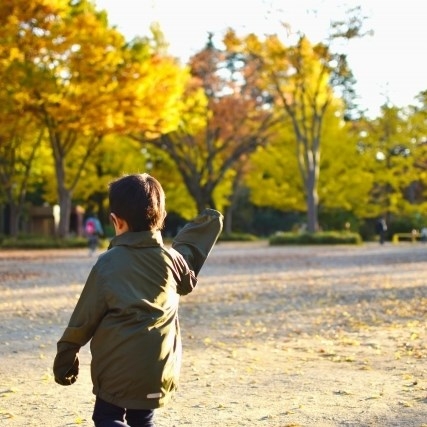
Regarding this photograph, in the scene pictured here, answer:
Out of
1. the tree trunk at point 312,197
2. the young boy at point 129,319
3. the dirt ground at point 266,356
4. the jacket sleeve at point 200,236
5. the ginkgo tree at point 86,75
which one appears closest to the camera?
the young boy at point 129,319

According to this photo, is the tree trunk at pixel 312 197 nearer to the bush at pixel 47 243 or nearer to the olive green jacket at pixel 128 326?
the bush at pixel 47 243

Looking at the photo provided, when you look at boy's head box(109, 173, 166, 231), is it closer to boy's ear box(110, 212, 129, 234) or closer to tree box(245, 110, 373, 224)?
boy's ear box(110, 212, 129, 234)

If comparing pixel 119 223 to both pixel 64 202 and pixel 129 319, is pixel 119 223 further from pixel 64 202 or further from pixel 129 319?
pixel 64 202

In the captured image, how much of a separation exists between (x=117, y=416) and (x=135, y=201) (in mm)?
677

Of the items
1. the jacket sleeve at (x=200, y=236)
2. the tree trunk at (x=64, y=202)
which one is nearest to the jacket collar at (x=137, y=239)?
the jacket sleeve at (x=200, y=236)

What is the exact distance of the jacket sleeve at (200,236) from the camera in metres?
2.95

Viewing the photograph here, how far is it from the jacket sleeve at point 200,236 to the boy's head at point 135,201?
1.13 feet

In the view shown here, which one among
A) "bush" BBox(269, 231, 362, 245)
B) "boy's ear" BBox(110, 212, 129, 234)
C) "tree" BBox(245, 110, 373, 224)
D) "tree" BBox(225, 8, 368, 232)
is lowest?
"bush" BBox(269, 231, 362, 245)

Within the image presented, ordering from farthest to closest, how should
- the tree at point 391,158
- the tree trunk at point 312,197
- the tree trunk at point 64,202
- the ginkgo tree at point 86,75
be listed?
the tree at point 391,158 → the tree trunk at point 312,197 → the tree trunk at point 64,202 → the ginkgo tree at point 86,75

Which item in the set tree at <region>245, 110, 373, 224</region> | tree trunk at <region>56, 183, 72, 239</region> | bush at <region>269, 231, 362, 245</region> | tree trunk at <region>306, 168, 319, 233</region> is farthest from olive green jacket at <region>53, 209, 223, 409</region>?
tree at <region>245, 110, 373, 224</region>

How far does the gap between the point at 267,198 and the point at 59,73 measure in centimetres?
1988

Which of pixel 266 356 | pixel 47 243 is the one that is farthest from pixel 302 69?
pixel 266 356

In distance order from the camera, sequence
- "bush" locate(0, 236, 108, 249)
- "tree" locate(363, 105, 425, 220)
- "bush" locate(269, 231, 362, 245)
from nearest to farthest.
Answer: "bush" locate(0, 236, 108, 249) → "bush" locate(269, 231, 362, 245) → "tree" locate(363, 105, 425, 220)

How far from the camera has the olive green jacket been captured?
2551 millimetres
